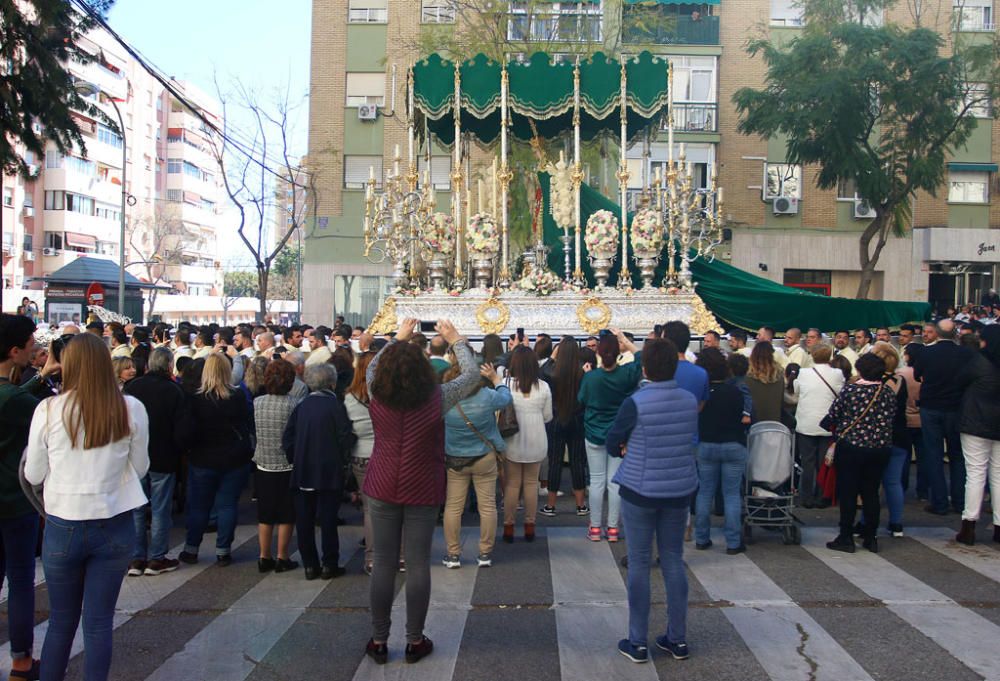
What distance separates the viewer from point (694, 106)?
3061 cm

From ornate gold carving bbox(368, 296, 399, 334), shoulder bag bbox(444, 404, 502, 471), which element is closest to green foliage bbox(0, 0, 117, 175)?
ornate gold carving bbox(368, 296, 399, 334)

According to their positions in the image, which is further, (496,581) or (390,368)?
(496,581)

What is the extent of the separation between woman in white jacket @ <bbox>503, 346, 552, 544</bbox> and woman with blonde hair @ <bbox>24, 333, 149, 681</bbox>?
14.1ft

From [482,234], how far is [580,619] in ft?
34.7

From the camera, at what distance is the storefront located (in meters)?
30.8

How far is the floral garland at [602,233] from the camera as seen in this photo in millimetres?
15945

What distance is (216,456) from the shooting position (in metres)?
7.62

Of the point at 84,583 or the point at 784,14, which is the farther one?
the point at 784,14

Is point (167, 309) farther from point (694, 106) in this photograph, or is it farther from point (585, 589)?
point (585, 589)

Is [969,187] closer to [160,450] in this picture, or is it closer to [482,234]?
[482,234]

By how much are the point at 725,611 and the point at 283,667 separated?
300cm

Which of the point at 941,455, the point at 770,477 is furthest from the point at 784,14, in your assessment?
the point at 770,477

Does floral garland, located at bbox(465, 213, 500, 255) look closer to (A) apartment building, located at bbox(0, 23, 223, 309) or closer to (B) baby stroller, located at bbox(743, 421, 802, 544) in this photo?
(B) baby stroller, located at bbox(743, 421, 802, 544)

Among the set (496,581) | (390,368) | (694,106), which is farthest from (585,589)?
(694,106)
